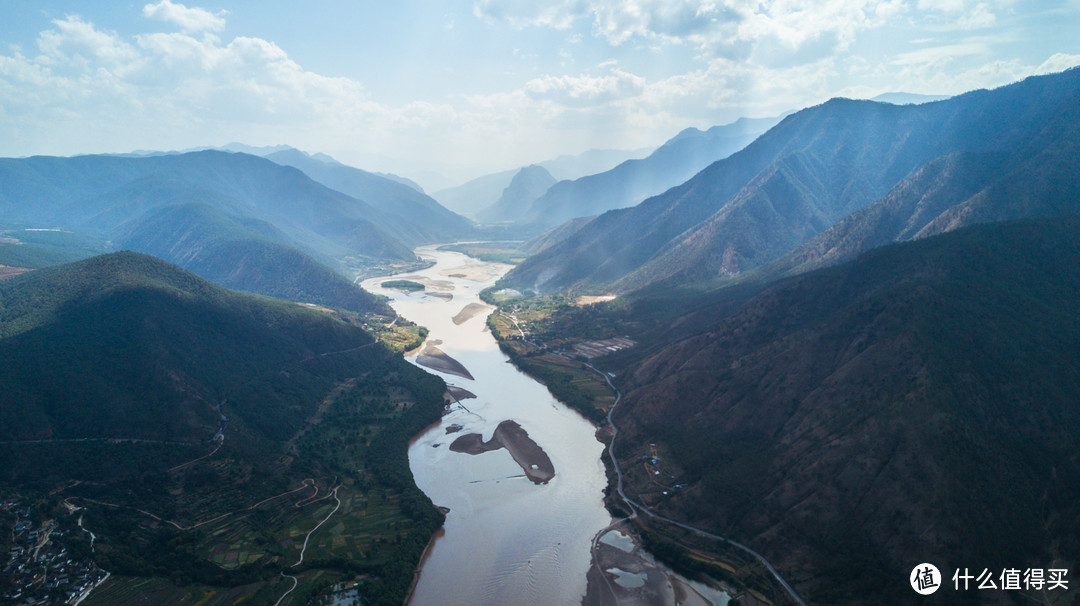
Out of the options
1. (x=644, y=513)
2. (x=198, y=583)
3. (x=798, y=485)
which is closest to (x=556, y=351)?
(x=644, y=513)

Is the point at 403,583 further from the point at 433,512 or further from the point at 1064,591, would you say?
the point at 1064,591

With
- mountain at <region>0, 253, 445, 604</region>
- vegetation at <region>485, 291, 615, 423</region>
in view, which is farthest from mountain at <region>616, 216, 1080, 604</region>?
mountain at <region>0, 253, 445, 604</region>

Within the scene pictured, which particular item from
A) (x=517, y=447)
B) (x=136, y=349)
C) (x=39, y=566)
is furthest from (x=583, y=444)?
(x=136, y=349)

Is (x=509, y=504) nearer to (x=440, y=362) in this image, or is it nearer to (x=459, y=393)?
(x=459, y=393)

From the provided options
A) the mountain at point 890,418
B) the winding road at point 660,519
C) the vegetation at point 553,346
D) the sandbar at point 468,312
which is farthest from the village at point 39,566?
the sandbar at point 468,312

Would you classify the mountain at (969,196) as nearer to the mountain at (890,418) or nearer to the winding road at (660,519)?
the mountain at (890,418)

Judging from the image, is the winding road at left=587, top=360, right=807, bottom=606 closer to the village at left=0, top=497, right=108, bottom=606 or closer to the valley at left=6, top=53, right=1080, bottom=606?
the valley at left=6, top=53, right=1080, bottom=606

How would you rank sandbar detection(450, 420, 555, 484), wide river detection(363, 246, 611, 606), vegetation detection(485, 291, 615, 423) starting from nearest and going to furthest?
wide river detection(363, 246, 611, 606)
sandbar detection(450, 420, 555, 484)
vegetation detection(485, 291, 615, 423)
